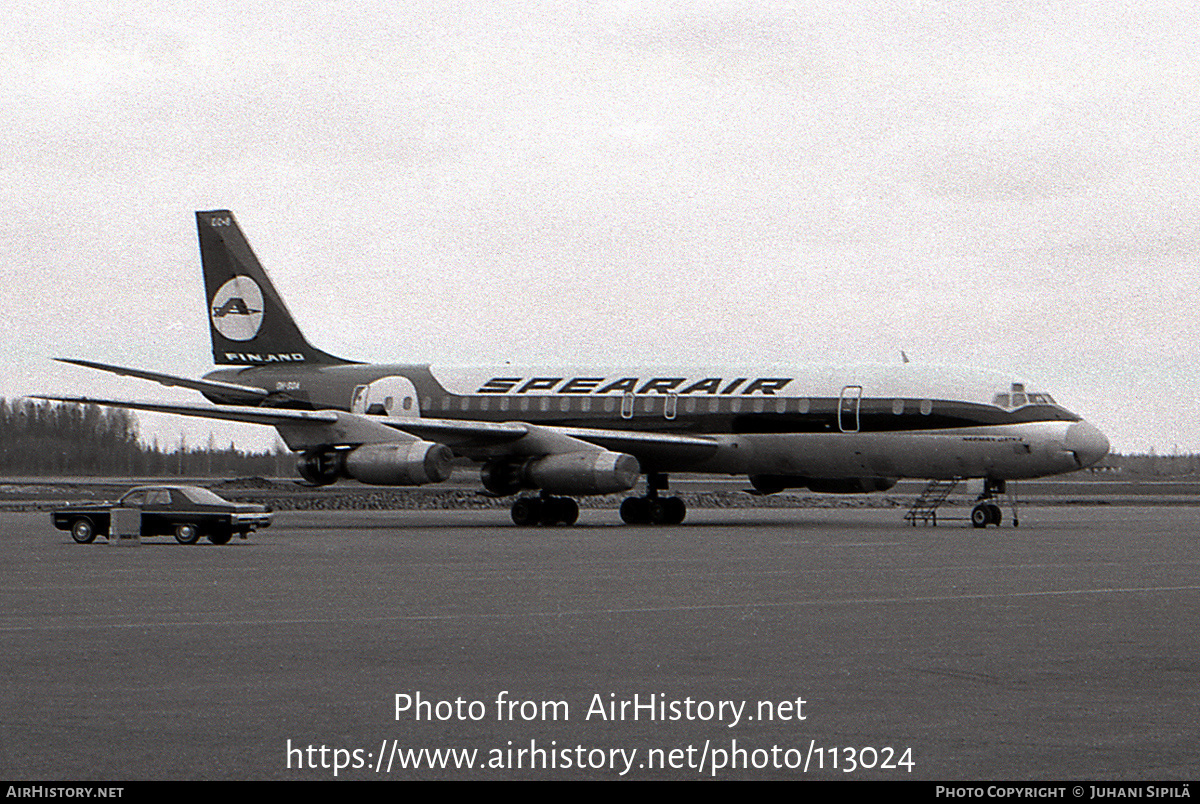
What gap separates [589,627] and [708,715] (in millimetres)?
5224

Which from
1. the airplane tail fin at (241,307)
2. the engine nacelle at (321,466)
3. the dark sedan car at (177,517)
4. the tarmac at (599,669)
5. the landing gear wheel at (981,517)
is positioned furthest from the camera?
the airplane tail fin at (241,307)

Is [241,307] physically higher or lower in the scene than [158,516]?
higher

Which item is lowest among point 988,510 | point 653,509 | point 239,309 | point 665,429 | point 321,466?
point 988,510

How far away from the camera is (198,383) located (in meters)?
44.2

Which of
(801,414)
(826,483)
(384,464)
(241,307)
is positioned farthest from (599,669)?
(241,307)

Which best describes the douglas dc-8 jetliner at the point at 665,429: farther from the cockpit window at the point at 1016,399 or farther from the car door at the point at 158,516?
the car door at the point at 158,516

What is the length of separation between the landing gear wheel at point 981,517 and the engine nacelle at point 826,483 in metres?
2.54

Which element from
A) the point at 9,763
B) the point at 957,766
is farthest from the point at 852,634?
the point at 9,763

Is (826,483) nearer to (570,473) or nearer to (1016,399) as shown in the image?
(1016,399)

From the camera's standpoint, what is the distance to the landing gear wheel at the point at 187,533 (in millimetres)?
30219

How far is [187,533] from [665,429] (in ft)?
47.1

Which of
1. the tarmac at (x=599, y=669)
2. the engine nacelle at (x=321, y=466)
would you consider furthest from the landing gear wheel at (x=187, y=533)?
the engine nacelle at (x=321, y=466)

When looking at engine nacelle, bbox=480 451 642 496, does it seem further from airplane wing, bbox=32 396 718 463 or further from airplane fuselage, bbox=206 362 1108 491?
airplane fuselage, bbox=206 362 1108 491
